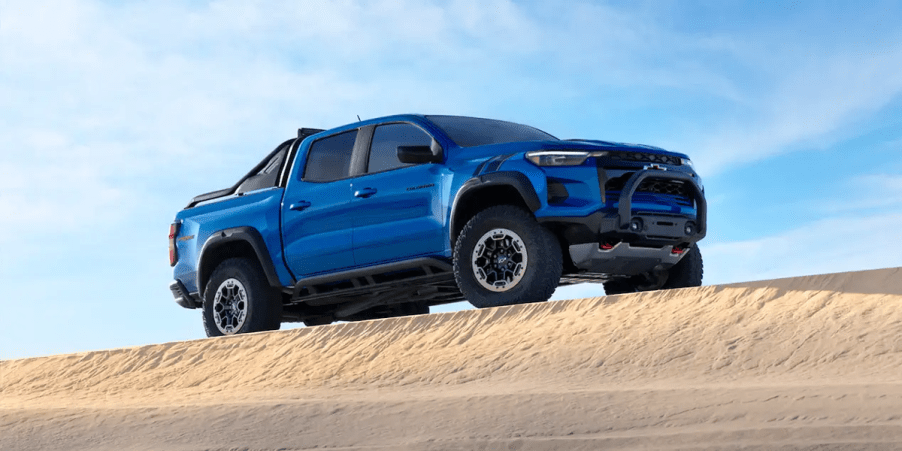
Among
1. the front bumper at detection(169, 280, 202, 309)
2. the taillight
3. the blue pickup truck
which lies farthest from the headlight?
the taillight

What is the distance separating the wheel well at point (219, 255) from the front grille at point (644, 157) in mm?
3909

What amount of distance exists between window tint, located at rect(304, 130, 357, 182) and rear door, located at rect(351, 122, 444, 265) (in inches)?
12.9

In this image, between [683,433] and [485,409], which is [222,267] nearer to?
[485,409]

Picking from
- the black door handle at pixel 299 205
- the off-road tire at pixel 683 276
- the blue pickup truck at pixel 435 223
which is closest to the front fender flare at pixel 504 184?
the blue pickup truck at pixel 435 223

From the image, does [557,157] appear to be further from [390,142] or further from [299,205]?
[299,205]

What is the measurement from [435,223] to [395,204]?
0.43m

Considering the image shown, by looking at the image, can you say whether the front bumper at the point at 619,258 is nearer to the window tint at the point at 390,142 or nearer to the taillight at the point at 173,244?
the window tint at the point at 390,142

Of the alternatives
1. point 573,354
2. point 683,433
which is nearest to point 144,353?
point 573,354

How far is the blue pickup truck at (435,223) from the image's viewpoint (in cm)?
874

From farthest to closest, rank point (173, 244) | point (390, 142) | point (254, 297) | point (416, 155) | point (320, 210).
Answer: point (173, 244) → point (254, 297) → point (320, 210) → point (390, 142) → point (416, 155)

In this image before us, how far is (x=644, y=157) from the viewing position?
9094 millimetres

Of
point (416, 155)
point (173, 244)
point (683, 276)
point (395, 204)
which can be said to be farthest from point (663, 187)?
point (173, 244)

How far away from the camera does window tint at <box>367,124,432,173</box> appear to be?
31.5ft

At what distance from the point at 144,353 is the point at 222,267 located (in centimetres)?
111
